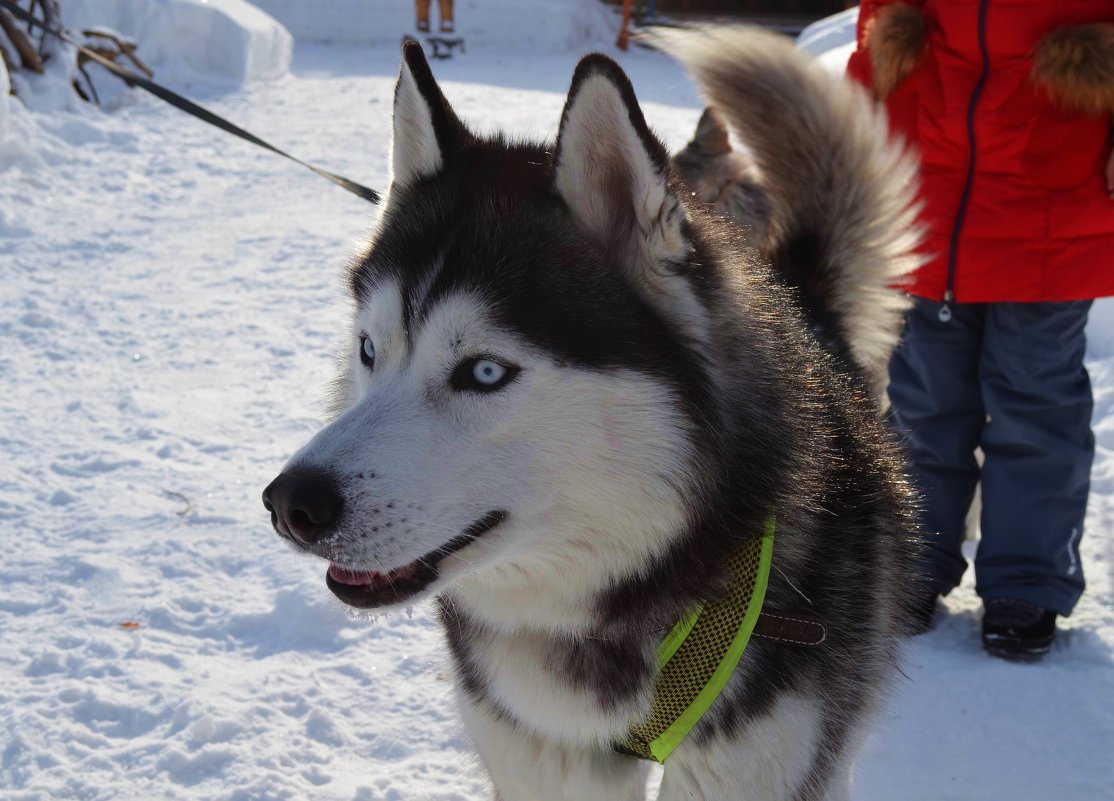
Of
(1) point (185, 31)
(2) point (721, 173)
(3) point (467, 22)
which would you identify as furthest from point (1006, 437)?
(3) point (467, 22)

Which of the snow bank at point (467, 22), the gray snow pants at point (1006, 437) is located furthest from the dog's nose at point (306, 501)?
the snow bank at point (467, 22)

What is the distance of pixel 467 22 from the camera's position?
14.8m

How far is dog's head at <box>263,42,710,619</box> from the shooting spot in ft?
4.74

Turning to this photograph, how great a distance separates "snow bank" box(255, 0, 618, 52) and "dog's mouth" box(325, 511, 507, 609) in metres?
13.8

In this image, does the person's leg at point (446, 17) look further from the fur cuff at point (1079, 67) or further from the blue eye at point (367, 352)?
the blue eye at point (367, 352)

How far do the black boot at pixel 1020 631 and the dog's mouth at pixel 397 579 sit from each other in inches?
67.6

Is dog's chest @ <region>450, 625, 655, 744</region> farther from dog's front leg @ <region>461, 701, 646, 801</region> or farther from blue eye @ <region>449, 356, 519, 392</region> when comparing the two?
blue eye @ <region>449, 356, 519, 392</region>

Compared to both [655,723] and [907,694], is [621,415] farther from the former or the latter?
[907,694]

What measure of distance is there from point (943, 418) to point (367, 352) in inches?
70.2

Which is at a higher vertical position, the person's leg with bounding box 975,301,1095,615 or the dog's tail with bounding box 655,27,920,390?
the dog's tail with bounding box 655,27,920,390

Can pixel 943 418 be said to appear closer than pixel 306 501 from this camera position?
No

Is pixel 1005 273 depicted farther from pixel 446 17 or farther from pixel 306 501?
pixel 446 17

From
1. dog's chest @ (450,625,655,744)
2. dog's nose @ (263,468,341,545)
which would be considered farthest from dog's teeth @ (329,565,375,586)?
dog's chest @ (450,625,655,744)

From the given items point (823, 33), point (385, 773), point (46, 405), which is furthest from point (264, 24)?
point (385, 773)
